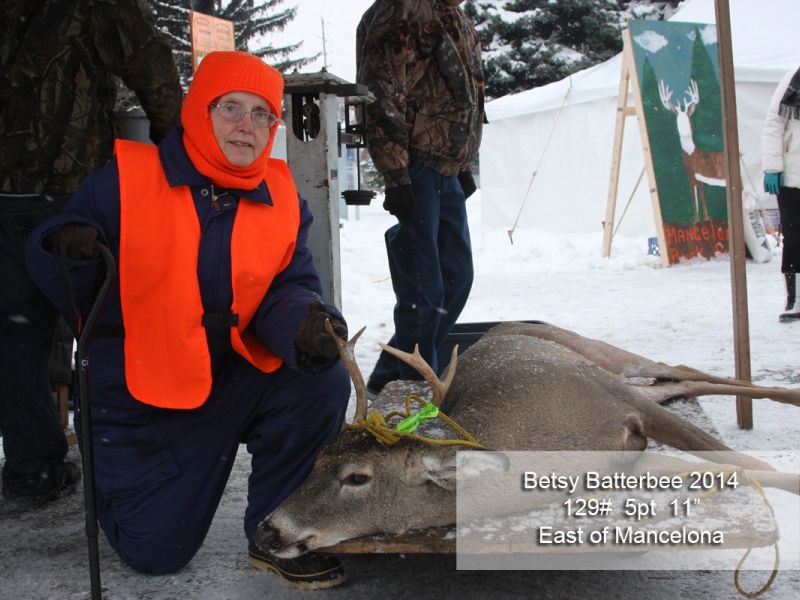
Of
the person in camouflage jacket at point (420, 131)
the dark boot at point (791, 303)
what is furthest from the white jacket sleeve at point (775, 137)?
the person in camouflage jacket at point (420, 131)

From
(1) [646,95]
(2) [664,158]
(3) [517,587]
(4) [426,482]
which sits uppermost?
(1) [646,95]

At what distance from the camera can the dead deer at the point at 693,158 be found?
11.0 metres

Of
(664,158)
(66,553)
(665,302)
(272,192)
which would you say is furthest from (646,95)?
(66,553)

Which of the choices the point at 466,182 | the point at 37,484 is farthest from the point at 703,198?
the point at 37,484

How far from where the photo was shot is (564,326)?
6980 millimetres

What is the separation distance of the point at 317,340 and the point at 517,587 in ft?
3.16

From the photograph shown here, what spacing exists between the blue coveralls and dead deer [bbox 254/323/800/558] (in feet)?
0.82

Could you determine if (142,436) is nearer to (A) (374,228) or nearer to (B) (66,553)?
(B) (66,553)

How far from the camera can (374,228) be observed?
750 inches

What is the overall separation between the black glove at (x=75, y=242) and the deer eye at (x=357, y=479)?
3.27ft

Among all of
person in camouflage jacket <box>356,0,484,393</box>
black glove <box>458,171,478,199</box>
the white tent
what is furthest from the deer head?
person in camouflage jacket <box>356,0,484,393</box>

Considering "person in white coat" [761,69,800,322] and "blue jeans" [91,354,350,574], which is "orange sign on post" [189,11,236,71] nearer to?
"person in white coat" [761,69,800,322]

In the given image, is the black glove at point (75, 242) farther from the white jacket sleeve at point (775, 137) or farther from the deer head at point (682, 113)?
the deer head at point (682, 113)

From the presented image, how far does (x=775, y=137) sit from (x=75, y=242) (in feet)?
19.6
